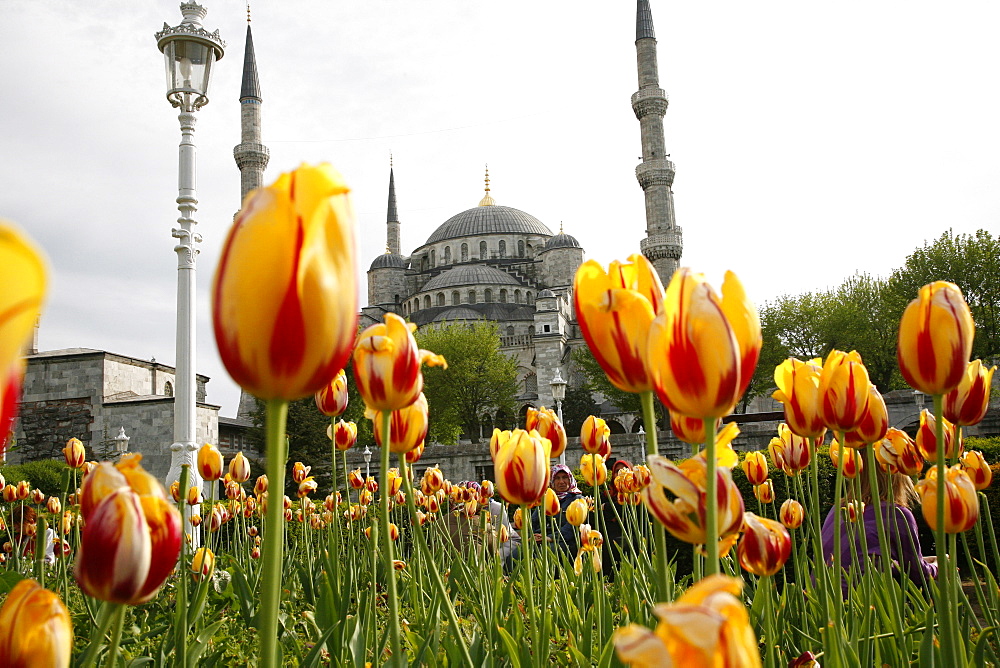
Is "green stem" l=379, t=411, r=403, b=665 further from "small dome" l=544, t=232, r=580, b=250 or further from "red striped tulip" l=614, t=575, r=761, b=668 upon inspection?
"small dome" l=544, t=232, r=580, b=250

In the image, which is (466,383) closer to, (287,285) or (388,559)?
(388,559)

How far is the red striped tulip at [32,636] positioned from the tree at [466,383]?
1321 inches

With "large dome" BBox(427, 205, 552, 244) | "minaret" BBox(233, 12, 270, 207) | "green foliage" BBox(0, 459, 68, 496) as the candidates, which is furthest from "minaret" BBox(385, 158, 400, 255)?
"green foliage" BBox(0, 459, 68, 496)

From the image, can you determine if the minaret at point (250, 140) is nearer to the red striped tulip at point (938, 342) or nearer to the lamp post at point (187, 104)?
the lamp post at point (187, 104)

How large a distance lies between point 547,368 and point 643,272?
1544 inches

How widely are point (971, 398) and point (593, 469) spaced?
998 mm

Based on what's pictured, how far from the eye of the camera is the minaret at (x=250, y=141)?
34.4 metres

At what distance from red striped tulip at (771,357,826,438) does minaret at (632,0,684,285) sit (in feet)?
102

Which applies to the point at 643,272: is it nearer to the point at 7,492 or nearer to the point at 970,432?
the point at 7,492

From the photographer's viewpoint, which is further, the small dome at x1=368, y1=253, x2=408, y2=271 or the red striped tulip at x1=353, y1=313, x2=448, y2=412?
the small dome at x1=368, y1=253, x2=408, y2=271

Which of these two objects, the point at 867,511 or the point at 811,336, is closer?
the point at 867,511

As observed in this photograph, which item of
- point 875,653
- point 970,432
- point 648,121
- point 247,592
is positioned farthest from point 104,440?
point 648,121

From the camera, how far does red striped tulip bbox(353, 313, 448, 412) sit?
1.07 m

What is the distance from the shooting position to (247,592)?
2.44 metres
